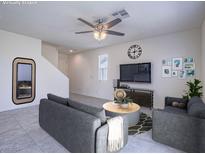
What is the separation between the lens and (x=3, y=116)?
148 inches

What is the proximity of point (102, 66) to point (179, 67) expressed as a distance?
3.73 m

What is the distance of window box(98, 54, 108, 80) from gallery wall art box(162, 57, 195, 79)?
9.74 ft

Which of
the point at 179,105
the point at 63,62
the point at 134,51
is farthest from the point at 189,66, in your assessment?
the point at 63,62

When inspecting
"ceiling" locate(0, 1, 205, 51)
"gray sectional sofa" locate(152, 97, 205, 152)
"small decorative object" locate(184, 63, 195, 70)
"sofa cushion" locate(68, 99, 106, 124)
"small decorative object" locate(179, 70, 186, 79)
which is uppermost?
"ceiling" locate(0, 1, 205, 51)

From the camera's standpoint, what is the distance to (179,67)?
436cm

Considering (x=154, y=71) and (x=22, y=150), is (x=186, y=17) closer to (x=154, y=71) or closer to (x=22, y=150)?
(x=154, y=71)

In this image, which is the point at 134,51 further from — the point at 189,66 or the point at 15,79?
the point at 15,79

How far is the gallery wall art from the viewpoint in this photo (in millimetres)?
4180

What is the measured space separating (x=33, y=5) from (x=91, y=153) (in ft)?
10.1

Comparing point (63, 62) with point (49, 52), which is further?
point (63, 62)

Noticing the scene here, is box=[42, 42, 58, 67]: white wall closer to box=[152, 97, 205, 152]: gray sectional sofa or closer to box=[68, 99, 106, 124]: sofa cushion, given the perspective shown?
box=[68, 99, 106, 124]: sofa cushion

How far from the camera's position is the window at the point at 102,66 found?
6766mm

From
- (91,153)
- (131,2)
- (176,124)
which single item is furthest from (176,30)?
(91,153)

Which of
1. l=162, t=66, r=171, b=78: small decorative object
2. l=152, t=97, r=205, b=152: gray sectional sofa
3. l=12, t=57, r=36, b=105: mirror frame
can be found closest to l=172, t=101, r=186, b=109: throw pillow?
l=152, t=97, r=205, b=152: gray sectional sofa
